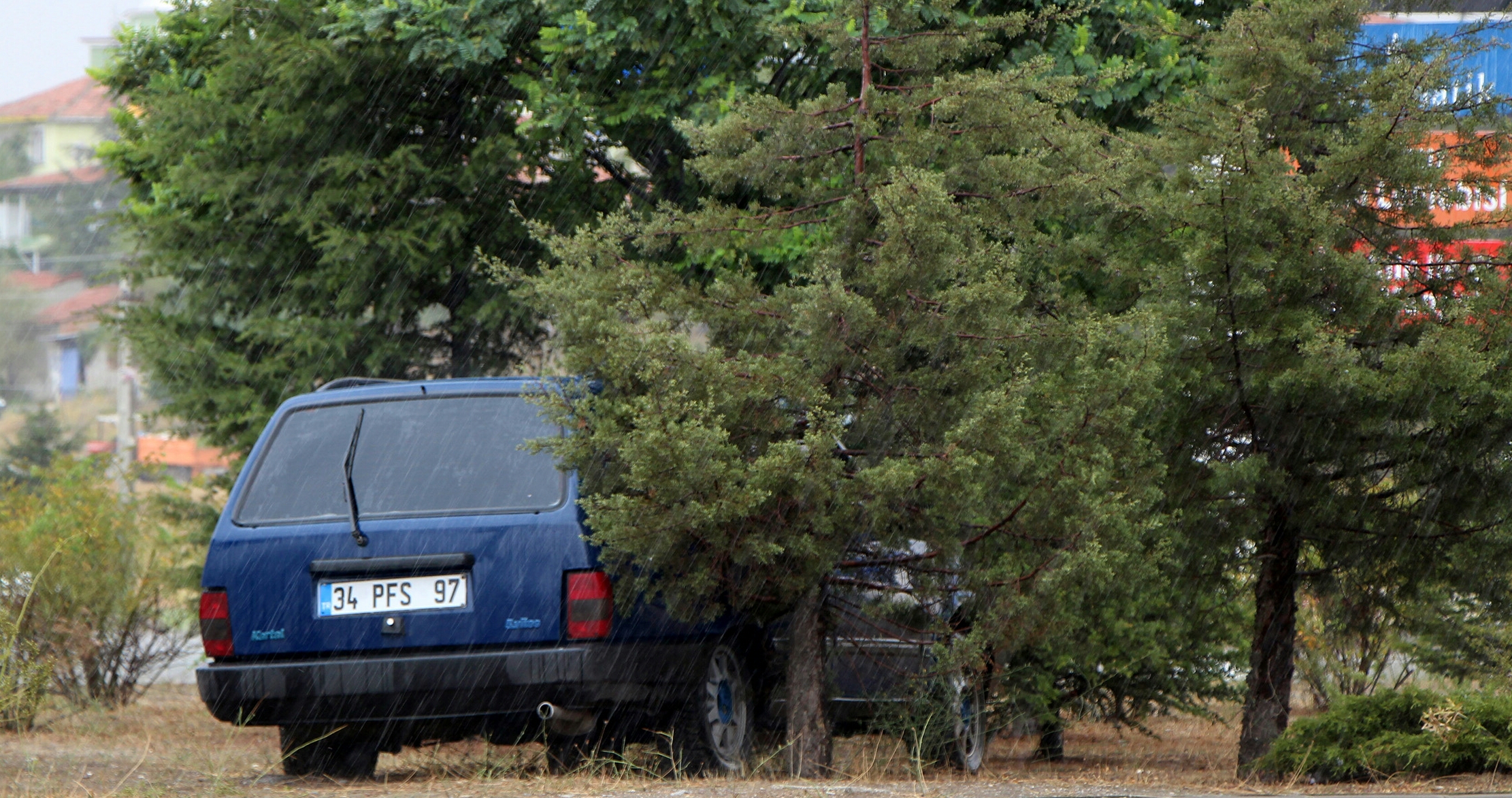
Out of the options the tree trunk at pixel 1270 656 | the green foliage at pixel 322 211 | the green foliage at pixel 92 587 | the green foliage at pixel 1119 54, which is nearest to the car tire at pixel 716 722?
the tree trunk at pixel 1270 656

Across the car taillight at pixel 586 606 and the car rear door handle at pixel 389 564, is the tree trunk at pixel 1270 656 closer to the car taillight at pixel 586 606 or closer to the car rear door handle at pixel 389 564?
the car taillight at pixel 586 606

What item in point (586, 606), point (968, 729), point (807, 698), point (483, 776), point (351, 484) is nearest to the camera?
point (586, 606)

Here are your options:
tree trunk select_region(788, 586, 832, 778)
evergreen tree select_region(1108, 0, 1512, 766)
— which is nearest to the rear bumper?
tree trunk select_region(788, 586, 832, 778)

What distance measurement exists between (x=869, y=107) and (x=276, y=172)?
746 centimetres

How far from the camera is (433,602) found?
5539 millimetres

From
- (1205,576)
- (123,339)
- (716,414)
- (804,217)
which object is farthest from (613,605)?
(123,339)

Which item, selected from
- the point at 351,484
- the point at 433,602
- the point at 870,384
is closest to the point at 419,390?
the point at 351,484

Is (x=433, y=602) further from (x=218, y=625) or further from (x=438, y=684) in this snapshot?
(x=218, y=625)

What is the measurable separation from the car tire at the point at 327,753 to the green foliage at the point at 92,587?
139 inches

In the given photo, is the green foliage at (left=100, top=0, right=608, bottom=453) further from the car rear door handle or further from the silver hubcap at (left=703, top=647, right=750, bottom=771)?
the car rear door handle

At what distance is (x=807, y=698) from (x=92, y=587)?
20.9ft

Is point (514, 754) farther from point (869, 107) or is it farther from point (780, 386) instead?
point (869, 107)

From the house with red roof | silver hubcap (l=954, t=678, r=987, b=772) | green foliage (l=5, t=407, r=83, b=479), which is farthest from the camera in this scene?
the house with red roof

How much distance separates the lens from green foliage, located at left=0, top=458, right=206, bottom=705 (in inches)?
396
